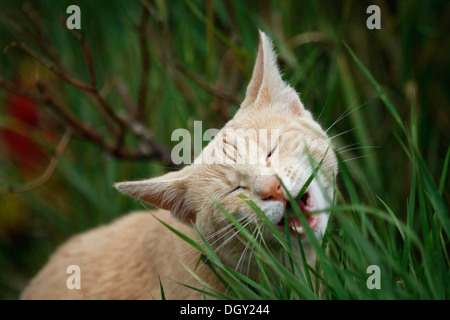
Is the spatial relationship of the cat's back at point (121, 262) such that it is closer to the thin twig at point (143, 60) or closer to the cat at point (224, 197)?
the cat at point (224, 197)

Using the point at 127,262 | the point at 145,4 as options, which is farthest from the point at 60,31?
the point at 127,262

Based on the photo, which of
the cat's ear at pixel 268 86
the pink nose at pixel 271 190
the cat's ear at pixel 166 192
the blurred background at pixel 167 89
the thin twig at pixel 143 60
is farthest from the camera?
the blurred background at pixel 167 89

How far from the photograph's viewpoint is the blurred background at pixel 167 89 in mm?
2139

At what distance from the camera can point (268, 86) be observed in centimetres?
158

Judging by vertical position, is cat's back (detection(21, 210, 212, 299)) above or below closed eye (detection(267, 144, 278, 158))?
below

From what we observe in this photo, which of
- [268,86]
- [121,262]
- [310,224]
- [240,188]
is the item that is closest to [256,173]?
[240,188]

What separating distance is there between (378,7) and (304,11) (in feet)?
1.37

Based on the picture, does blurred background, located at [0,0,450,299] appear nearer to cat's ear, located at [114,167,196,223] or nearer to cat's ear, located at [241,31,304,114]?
cat's ear, located at [241,31,304,114]

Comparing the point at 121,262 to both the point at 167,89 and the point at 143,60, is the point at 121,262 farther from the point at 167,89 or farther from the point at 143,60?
the point at 167,89

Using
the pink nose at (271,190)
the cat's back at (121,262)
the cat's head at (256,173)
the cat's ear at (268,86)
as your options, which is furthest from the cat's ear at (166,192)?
the cat's ear at (268,86)

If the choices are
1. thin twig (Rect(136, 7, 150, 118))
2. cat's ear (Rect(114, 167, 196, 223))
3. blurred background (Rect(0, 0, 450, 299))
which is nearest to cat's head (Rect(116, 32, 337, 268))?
cat's ear (Rect(114, 167, 196, 223))

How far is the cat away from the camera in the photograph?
4.22 feet

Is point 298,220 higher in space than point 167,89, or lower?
lower

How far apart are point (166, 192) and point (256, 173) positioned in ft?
0.92
